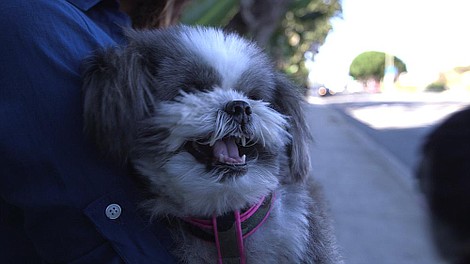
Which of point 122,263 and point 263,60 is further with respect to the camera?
point 263,60

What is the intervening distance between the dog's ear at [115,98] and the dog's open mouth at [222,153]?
0.60 feet

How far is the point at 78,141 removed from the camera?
5.46ft

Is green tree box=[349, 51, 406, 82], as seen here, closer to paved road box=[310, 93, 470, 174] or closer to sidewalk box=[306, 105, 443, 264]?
paved road box=[310, 93, 470, 174]

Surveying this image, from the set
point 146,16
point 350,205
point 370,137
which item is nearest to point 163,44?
point 146,16

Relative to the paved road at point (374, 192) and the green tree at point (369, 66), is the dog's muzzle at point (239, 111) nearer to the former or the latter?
the paved road at point (374, 192)

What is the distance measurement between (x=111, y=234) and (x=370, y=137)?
1541 cm

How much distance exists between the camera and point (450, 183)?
1.33 meters

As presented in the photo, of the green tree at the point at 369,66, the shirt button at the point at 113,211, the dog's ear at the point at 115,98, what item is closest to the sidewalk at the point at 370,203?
the dog's ear at the point at 115,98

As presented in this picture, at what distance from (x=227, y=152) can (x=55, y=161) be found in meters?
0.50

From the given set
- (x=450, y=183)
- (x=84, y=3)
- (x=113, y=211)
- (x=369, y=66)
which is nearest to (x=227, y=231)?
(x=113, y=211)

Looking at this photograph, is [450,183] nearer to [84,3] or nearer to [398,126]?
[84,3]

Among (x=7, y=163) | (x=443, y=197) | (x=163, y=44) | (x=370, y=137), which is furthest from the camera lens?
(x=370, y=137)

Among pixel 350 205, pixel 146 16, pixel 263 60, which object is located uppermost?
pixel 146 16

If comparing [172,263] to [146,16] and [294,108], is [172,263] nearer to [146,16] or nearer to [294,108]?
[294,108]
